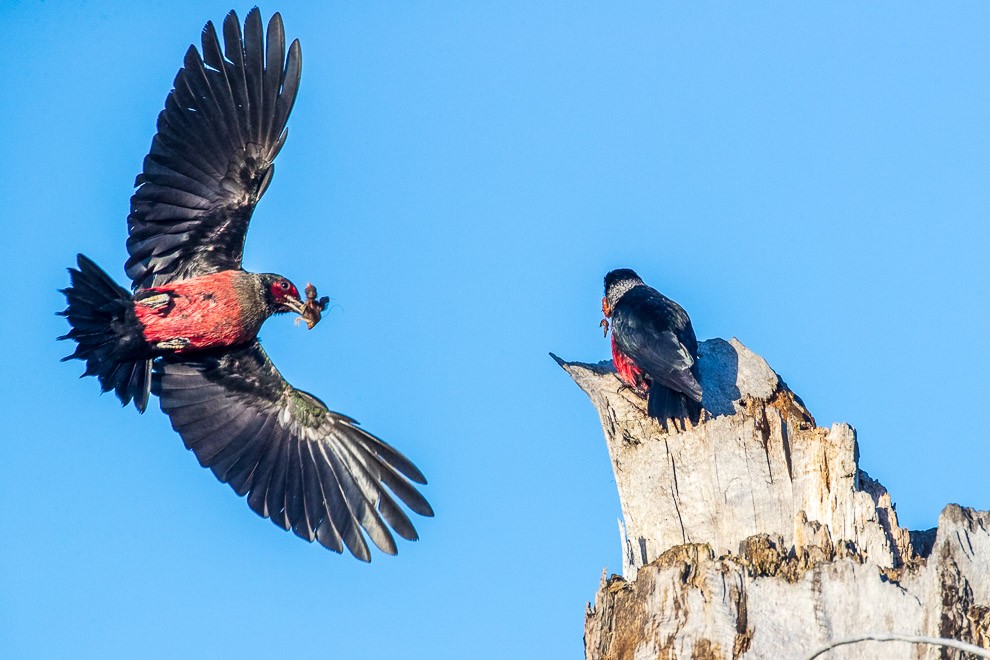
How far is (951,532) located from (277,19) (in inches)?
211

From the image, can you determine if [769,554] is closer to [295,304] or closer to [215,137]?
[295,304]

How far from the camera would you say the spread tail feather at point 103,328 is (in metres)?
7.85

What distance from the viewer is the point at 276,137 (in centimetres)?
813

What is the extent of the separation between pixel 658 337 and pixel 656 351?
24 centimetres

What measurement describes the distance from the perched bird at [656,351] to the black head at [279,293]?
2306 mm

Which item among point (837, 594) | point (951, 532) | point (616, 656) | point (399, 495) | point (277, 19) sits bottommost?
point (616, 656)

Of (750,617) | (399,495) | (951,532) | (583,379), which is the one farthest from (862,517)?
(399,495)

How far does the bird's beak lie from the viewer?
8.38 meters

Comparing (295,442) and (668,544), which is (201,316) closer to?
(295,442)

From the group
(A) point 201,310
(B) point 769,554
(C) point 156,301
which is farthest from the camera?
(A) point 201,310

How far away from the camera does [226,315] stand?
27.1 feet

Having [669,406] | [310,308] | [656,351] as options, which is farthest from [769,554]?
[310,308]

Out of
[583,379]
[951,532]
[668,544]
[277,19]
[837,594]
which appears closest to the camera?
[837,594]

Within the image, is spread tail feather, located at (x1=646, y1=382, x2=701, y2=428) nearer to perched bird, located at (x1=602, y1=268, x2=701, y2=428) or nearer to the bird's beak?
perched bird, located at (x1=602, y1=268, x2=701, y2=428)
